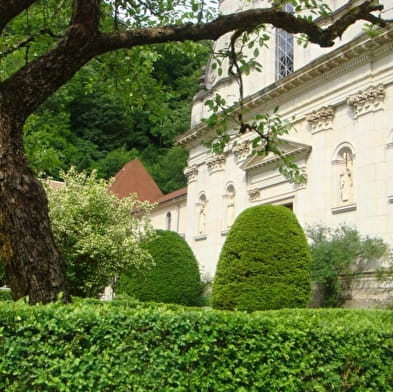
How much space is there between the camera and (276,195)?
21016 mm

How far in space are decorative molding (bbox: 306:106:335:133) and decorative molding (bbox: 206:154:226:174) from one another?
21.9ft

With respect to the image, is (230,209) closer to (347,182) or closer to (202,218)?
(202,218)

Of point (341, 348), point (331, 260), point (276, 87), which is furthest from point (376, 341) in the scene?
point (276, 87)

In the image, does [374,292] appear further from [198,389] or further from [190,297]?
[198,389]

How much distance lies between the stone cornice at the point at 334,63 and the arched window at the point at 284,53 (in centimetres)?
161

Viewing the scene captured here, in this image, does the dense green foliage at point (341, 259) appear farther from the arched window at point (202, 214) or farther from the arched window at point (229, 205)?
the arched window at point (202, 214)

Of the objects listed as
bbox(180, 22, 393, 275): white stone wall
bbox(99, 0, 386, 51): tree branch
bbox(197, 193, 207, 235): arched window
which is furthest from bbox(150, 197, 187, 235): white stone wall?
bbox(99, 0, 386, 51): tree branch

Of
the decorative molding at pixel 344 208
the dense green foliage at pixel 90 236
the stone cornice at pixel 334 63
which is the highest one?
the stone cornice at pixel 334 63

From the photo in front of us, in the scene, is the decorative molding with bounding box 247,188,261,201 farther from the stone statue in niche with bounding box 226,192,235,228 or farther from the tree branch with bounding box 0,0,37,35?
the tree branch with bounding box 0,0,37,35

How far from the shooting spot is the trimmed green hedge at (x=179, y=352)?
379 centimetres

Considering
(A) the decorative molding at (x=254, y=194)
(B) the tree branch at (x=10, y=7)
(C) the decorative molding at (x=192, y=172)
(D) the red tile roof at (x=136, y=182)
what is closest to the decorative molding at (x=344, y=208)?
(A) the decorative molding at (x=254, y=194)

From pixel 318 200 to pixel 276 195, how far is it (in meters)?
2.72

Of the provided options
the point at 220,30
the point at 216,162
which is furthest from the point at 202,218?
the point at 220,30

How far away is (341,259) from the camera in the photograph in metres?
15.5
